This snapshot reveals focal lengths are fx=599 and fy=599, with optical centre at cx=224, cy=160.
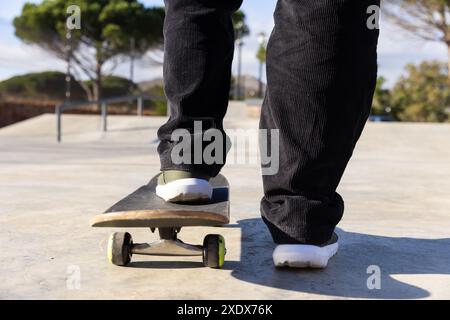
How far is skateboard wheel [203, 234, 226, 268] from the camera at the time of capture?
1.27 metres

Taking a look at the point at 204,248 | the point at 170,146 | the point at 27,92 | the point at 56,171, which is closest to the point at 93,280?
the point at 204,248

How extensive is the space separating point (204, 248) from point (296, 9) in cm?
56

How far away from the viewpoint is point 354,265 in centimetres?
136

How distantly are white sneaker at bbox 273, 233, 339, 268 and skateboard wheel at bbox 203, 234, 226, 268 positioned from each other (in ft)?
0.39

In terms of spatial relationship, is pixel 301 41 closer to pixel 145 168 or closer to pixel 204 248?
pixel 204 248

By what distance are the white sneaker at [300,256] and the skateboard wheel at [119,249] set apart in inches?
12.6

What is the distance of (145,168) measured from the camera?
163 inches

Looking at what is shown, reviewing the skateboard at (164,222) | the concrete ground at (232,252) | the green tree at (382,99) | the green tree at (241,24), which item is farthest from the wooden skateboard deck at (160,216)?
the green tree at (241,24)

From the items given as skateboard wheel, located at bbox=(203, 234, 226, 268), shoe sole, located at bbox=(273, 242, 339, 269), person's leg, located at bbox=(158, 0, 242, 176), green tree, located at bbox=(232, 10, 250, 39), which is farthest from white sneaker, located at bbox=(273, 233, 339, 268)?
green tree, located at bbox=(232, 10, 250, 39)

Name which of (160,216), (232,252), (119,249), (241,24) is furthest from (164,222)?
(241,24)

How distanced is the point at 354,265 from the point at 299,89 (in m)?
0.42

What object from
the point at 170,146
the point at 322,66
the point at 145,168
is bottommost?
the point at 145,168

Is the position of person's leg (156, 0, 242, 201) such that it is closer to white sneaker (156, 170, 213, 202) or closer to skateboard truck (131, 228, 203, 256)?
white sneaker (156, 170, 213, 202)
